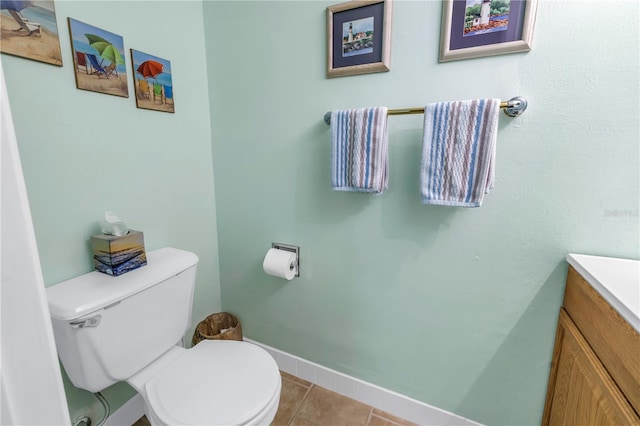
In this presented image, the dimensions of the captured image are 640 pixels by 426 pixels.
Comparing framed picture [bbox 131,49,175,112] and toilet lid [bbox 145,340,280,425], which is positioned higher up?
framed picture [bbox 131,49,175,112]

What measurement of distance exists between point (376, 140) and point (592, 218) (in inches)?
29.6

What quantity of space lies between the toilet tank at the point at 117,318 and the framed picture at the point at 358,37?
1.04 m

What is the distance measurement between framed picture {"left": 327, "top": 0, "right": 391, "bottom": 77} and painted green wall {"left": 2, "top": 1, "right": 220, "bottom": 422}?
725 mm

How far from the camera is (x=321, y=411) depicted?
1.35 metres

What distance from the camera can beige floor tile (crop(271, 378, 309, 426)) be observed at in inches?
51.6

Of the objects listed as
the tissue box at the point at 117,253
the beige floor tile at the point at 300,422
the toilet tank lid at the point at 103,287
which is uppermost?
the tissue box at the point at 117,253

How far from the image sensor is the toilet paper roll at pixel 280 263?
1339 millimetres

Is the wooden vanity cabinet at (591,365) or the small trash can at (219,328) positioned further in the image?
the small trash can at (219,328)

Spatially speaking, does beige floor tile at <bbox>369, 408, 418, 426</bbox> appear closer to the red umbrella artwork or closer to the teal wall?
the teal wall

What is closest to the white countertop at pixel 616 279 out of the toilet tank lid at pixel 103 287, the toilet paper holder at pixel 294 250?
the toilet paper holder at pixel 294 250

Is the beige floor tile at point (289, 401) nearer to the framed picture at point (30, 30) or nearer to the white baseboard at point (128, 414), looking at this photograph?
the white baseboard at point (128, 414)

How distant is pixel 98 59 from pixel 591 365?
1871mm

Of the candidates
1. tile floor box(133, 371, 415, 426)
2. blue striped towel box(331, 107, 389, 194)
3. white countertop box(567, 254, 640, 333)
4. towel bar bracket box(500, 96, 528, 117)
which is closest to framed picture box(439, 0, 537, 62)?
towel bar bracket box(500, 96, 528, 117)

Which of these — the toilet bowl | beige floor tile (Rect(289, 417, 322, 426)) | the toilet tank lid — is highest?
the toilet tank lid
